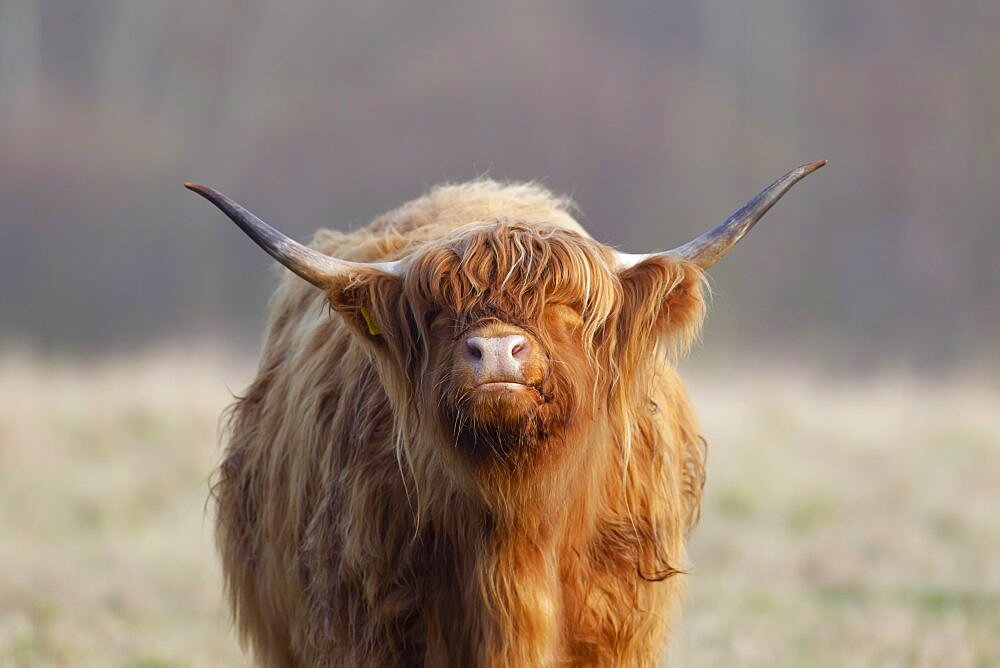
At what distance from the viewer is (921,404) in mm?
12180

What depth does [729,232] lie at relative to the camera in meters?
3.48

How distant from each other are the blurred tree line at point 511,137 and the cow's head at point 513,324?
16.0 meters

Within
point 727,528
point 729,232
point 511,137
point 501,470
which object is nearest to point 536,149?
point 511,137

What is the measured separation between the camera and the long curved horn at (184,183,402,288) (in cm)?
328

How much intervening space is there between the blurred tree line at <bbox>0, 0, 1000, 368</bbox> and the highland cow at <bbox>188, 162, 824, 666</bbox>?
51.8 feet

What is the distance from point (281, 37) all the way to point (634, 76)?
19.2ft

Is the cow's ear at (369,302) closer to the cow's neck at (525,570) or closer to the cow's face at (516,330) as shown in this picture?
the cow's face at (516,330)

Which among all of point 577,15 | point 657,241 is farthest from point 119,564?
point 577,15

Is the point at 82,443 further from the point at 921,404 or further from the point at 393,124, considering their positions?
the point at 393,124

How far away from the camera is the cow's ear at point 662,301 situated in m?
3.43

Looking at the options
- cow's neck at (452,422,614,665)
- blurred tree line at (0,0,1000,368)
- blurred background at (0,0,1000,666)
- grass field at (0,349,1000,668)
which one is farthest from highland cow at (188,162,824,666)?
blurred tree line at (0,0,1000,368)

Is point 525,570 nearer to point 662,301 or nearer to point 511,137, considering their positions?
point 662,301

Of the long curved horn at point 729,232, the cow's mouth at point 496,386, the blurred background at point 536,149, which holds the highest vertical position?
the blurred background at point 536,149

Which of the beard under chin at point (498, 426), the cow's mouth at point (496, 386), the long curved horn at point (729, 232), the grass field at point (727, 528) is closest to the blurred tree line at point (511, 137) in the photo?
the grass field at point (727, 528)
